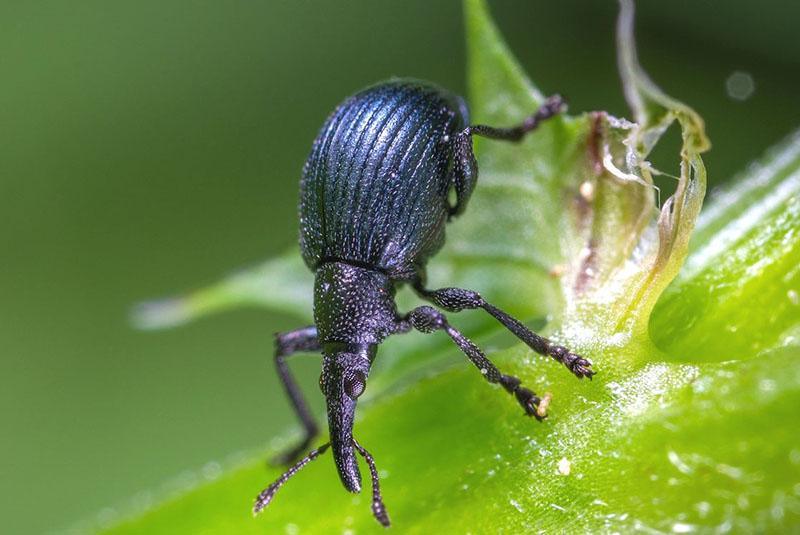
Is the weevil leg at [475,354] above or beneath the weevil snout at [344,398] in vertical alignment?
above

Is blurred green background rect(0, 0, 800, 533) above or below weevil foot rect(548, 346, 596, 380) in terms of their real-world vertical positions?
below

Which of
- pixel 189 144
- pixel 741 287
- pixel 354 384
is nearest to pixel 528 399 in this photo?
pixel 741 287

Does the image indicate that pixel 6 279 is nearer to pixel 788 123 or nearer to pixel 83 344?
pixel 83 344

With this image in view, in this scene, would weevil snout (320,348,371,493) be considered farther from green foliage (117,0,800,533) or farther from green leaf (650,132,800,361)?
green leaf (650,132,800,361)

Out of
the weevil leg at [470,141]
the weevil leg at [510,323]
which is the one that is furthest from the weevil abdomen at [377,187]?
the weevil leg at [510,323]

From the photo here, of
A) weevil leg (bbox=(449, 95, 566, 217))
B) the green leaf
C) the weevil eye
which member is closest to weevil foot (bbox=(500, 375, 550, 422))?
the green leaf

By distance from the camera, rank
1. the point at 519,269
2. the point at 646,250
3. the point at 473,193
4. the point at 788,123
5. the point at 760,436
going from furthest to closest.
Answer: the point at 788,123
the point at 473,193
the point at 519,269
the point at 646,250
the point at 760,436

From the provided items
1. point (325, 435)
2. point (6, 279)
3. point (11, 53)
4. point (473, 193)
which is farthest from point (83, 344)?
point (473, 193)

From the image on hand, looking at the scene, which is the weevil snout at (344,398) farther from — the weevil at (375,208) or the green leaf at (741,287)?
the green leaf at (741,287)
